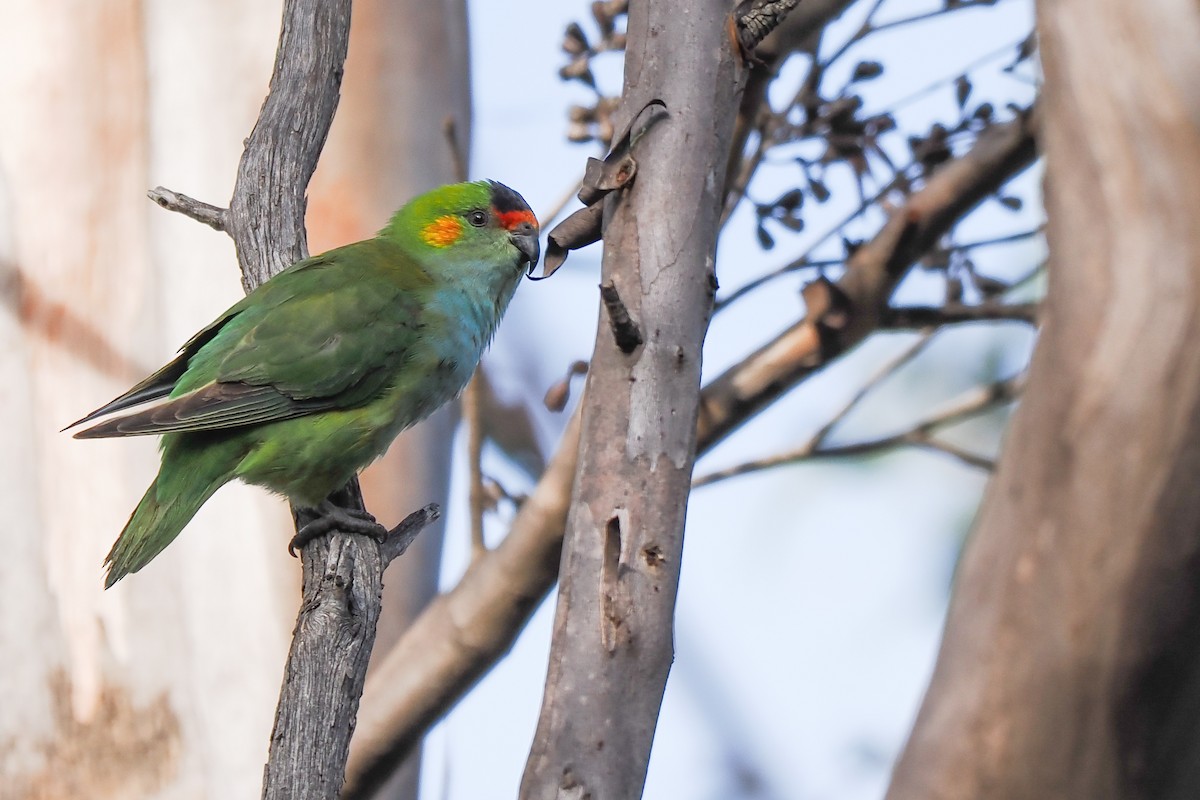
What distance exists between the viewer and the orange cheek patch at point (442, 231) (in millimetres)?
4734

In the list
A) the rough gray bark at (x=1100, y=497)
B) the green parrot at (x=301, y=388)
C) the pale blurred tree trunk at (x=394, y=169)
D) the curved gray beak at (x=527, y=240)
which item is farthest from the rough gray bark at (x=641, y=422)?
the pale blurred tree trunk at (x=394, y=169)

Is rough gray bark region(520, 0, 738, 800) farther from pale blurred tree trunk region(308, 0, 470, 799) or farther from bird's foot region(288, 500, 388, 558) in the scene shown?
pale blurred tree trunk region(308, 0, 470, 799)

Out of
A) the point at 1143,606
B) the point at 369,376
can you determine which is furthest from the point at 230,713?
the point at 1143,606

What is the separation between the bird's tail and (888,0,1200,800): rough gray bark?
2.25 metres

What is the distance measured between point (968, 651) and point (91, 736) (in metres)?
4.12

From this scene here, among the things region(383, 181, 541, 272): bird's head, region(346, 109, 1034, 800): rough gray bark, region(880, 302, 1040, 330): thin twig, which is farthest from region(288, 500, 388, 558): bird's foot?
region(880, 302, 1040, 330): thin twig

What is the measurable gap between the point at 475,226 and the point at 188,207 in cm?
131

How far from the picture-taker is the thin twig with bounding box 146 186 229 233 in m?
3.71

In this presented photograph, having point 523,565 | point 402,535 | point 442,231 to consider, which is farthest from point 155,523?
point 442,231

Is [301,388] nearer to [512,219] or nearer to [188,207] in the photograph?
[188,207]

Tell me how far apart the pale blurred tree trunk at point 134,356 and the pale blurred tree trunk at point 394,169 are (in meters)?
0.01

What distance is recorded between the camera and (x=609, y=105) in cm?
486

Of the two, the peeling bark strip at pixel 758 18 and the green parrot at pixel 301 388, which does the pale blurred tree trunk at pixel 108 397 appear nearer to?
the green parrot at pixel 301 388

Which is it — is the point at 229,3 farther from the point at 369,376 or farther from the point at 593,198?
the point at 593,198
